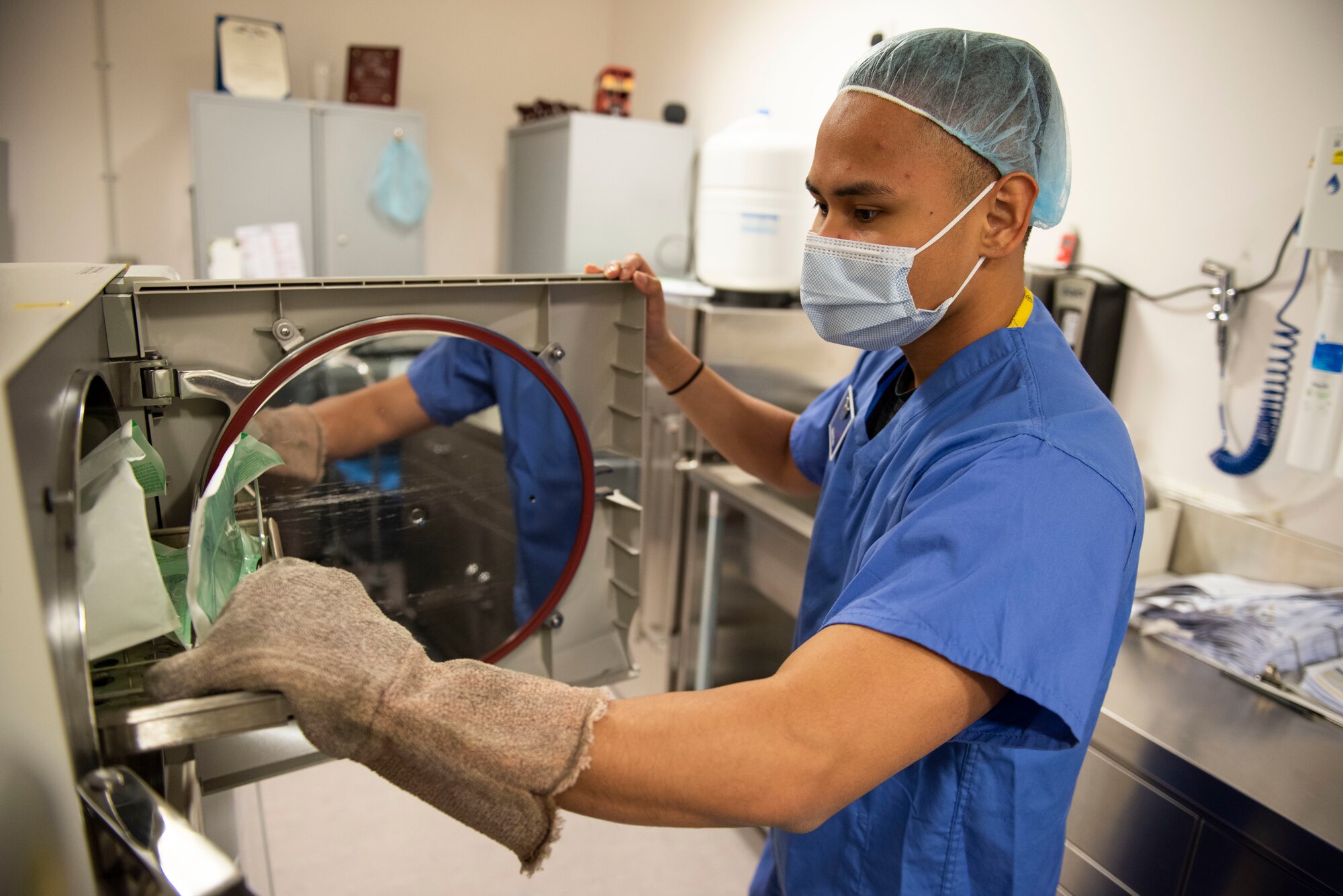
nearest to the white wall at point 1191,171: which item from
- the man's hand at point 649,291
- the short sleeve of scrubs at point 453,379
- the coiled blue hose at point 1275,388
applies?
the coiled blue hose at point 1275,388

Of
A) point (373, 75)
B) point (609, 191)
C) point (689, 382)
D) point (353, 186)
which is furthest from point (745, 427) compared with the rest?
point (373, 75)

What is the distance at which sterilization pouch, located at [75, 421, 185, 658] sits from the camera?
0.69m

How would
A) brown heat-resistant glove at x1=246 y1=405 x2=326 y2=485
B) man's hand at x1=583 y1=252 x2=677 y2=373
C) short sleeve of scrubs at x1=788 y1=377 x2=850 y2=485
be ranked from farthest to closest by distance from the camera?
short sleeve of scrubs at x1=788 y1=377 x2=850 y2=485, man's hand at x1=583 y1=252 x2=677 y2=373, brown heat-resistant glove at x1=246 y1=405 x2=326 y2=485

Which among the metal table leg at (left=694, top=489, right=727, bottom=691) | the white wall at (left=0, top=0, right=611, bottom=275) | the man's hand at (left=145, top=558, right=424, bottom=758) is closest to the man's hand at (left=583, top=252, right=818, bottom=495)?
the metal table leg at (left=694, top=489, right=727, bottom=691)

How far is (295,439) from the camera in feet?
3.34

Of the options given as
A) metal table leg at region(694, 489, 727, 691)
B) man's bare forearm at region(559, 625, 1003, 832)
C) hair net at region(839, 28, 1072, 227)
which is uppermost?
hair net at region(839, 28, 1072, 227)

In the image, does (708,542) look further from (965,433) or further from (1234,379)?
(965,433)

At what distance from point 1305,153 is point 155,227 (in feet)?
13.9

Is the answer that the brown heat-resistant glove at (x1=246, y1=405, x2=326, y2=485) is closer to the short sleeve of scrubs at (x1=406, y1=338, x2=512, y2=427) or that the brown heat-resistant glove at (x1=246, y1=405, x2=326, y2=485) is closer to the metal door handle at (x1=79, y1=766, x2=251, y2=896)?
the short sleeve of scrubs at (x1=406, y1=338, x2=512, y2=427)

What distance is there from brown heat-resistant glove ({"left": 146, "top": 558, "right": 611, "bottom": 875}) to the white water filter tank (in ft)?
6.81

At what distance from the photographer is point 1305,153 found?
5.59 ft

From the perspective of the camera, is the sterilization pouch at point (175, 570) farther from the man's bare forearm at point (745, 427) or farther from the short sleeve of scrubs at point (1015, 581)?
the man's bare forearm at point (745, 427)

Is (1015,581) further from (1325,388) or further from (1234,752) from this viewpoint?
(1325,388)

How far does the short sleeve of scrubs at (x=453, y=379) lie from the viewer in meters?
1.11
